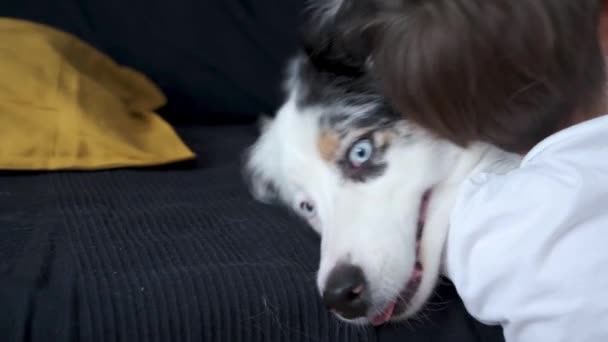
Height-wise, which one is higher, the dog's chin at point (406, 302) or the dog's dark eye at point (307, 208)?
the dog's chin at point (406, 302)

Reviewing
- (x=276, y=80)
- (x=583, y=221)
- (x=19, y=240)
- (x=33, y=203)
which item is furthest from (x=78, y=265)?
(x=276, y=80)

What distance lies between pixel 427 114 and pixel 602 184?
340 mm

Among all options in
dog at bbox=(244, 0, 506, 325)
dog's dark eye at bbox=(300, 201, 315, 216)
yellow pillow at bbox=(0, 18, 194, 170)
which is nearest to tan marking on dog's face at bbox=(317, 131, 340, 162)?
dog at bbox=(244, 0, 506, 325)

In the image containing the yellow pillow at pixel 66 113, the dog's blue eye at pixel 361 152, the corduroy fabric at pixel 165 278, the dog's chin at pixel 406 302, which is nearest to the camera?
the corduroy fabric at pixel 165 278

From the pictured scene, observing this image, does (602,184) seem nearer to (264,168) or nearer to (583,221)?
(583,221)

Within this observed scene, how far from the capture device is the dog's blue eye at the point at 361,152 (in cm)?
117

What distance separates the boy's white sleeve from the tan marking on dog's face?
392mm

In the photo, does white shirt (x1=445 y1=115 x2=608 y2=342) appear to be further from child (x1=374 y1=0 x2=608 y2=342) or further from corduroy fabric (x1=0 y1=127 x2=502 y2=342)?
corduroy fabric (x1=0 y1=127 x2=502 y2=342)

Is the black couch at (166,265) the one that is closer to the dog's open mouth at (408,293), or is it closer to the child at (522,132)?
the dog's open mouth at (408,293)

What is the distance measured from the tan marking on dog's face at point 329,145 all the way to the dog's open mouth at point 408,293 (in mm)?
205

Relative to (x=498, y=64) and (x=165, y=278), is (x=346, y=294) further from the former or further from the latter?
(x=498, y=64)

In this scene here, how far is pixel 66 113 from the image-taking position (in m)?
1.60

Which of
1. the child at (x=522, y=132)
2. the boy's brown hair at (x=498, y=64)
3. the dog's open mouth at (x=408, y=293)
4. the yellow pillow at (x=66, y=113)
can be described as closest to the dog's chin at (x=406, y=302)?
the dog's open mouth at (x=408, y=293)

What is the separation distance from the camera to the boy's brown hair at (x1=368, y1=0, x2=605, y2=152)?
3.03 feet
